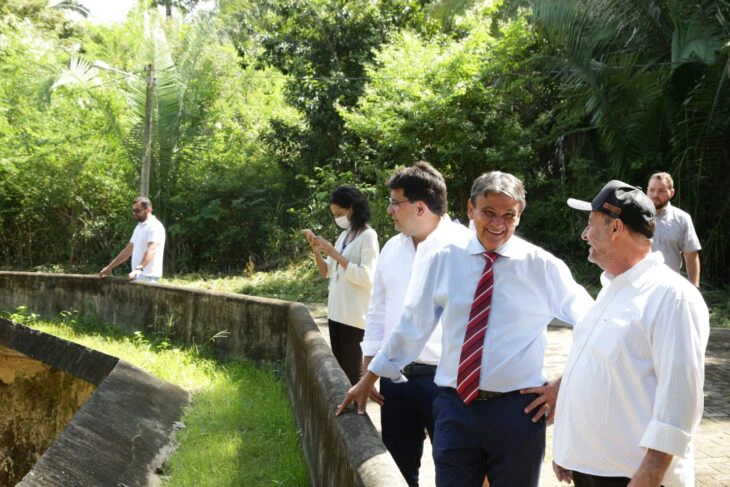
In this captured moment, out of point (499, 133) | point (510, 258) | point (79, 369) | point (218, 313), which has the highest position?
point (499, 133)

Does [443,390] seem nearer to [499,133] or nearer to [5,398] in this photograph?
[5,398]

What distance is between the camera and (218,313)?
9.63 metres

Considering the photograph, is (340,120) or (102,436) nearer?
(102,436)

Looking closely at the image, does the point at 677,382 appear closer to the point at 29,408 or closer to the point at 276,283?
the point at 29,408

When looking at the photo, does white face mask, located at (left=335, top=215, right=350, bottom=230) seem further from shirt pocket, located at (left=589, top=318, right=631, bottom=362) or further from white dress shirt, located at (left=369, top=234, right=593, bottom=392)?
shirt pocket, located at (left=589, top=318, right=631, bottom=362)

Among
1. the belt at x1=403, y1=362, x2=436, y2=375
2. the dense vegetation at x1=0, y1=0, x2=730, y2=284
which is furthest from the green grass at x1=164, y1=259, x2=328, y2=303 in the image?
the belt at x1=403, y1=362, x2=436, y2=375

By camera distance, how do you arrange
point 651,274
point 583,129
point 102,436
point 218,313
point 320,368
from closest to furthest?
point 651,274 → point 320,368 → point 102,436 → point 218,313 → point 583,129

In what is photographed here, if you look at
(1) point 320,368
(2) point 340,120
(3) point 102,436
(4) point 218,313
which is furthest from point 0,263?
(1) point 320,368

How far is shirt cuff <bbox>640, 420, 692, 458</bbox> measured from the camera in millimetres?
2486

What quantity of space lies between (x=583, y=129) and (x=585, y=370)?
14.4 metres

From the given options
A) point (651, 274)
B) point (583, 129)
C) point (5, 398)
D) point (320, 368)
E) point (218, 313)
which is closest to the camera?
point (651, 274)

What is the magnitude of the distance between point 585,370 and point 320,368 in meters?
2.53

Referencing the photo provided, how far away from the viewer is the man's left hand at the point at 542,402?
10.4 ft

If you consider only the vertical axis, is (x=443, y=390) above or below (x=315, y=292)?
above
